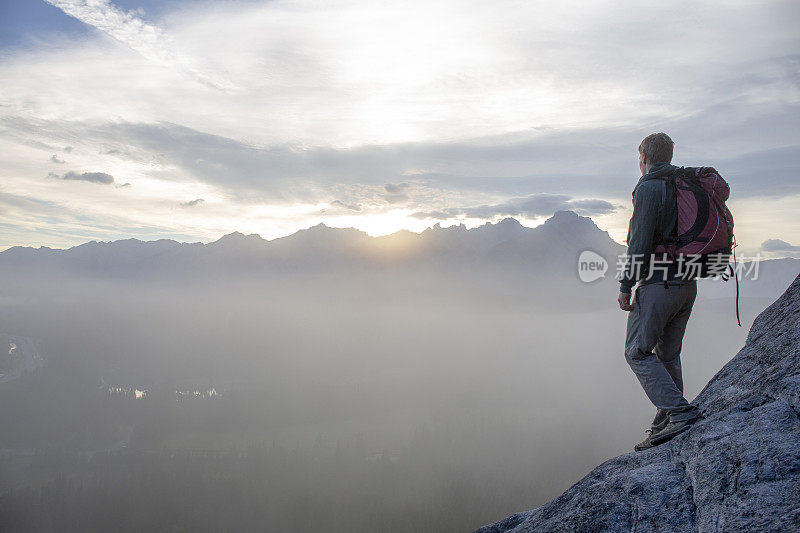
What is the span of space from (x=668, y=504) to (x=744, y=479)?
108 centimetres

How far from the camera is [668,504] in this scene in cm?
633

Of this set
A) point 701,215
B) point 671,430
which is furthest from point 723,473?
point 701,215

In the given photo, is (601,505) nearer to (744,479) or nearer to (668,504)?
(668,504)

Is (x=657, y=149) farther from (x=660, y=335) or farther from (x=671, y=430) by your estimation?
(x=671, y=430)

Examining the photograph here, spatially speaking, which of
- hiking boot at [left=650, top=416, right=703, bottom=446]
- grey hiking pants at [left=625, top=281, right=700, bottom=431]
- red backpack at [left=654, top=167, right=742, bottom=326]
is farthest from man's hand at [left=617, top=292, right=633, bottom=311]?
hiking boot at [left=650, top=416, right=703, bottom=446]

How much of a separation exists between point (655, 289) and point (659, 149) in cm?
269

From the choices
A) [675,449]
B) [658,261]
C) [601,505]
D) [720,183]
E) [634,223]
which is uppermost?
[720,183]

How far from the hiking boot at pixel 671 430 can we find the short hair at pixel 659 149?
478 centimetres

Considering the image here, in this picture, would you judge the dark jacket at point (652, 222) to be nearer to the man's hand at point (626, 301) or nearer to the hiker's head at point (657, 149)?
the hiker's head at point (657, 149)

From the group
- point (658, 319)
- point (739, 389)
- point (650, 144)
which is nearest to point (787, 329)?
point (739, 389)

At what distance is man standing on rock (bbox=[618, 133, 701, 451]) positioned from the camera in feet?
27.0

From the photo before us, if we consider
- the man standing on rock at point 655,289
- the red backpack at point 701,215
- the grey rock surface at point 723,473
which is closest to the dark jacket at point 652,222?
the man standing on rock at point 655,289

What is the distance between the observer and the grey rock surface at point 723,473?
17.6ft

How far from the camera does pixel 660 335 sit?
8.72 m
